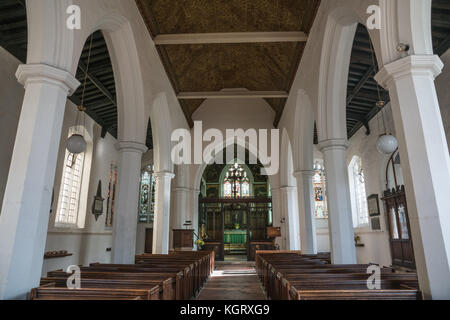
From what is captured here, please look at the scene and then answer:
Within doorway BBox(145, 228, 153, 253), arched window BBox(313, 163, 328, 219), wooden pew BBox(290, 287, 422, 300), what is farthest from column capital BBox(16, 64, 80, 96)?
arched window BBox(313, 163, 328, 219)

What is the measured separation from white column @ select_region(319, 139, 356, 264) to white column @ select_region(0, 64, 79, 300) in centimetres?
420

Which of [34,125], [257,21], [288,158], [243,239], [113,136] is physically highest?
[257,21]

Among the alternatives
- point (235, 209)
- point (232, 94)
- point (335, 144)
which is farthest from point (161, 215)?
point (235, 209)

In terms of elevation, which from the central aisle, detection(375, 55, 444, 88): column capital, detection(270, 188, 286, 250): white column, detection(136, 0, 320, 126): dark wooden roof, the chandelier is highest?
detection(136, 0, 320, 126): dark wooden roof

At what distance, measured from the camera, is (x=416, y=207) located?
9.00 ft

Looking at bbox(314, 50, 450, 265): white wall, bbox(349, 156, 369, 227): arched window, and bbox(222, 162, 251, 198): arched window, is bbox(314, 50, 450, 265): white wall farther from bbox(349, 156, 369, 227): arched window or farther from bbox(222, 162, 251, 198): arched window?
bbox(222, 162, 251, 198): arched window

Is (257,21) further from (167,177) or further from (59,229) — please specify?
(59,229)

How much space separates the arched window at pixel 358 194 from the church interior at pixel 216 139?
58mm

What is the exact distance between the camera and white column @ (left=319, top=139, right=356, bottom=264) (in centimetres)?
499

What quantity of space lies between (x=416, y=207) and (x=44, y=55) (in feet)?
13.1

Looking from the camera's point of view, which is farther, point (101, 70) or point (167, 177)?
point (167, 177)

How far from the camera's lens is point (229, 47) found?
859 cm

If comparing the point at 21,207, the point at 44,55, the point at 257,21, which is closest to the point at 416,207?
the point at 21,207

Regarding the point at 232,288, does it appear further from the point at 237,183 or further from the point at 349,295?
the point at 237,183
